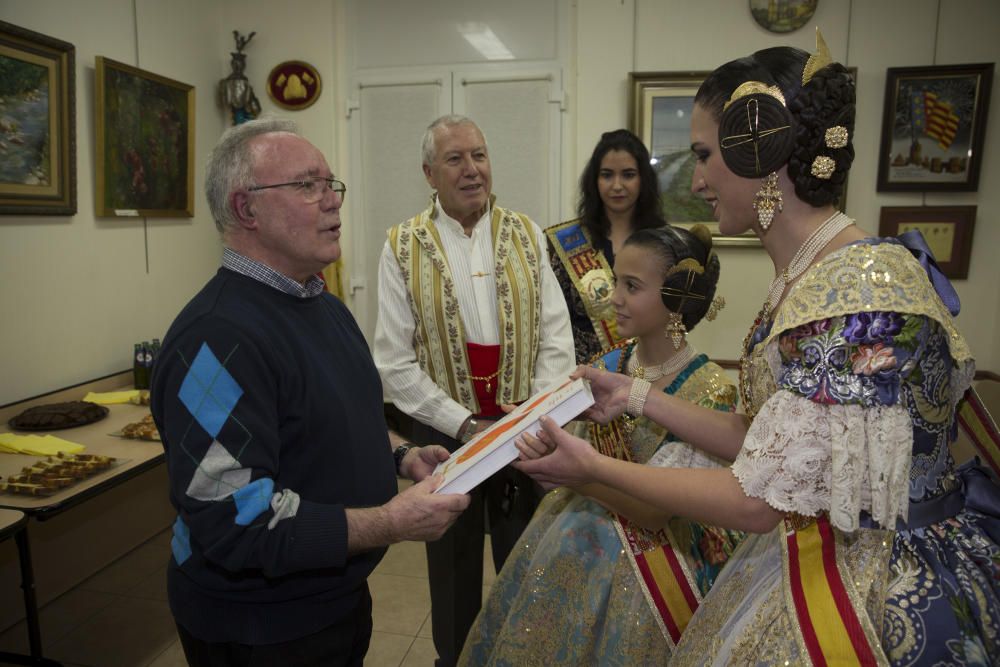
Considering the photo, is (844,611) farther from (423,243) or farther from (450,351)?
(423,243)

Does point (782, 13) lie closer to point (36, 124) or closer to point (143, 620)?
point (36, 124)

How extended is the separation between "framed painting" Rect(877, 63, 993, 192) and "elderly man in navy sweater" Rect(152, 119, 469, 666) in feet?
11.3

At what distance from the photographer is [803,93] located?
115 centimetres

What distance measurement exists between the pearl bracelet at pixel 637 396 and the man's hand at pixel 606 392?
14 millimetres

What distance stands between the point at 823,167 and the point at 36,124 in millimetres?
3094

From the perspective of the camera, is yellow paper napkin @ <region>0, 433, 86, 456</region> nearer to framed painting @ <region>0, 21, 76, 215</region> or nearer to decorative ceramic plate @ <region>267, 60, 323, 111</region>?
framed painting @ <region>0, 21, 76, 215</region>

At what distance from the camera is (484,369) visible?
238 centimetres

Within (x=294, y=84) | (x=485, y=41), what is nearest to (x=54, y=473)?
(x=294, y=84)

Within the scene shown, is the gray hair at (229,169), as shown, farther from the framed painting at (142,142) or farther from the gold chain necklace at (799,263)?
the framed painting at (142,142)

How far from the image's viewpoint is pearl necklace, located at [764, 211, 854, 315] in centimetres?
121

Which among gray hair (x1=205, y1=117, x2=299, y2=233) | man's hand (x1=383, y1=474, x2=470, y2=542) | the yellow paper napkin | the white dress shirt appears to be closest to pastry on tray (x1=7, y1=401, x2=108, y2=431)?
the yellow paper napkin

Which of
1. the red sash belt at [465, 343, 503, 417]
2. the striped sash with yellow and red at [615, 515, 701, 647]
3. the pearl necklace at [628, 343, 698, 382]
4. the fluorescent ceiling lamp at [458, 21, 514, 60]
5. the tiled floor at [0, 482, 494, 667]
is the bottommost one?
the tiled floor at [0, 482, 494, 667]

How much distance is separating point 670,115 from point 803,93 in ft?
9.46

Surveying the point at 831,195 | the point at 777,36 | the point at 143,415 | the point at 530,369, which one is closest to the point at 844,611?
the point at 831,195
